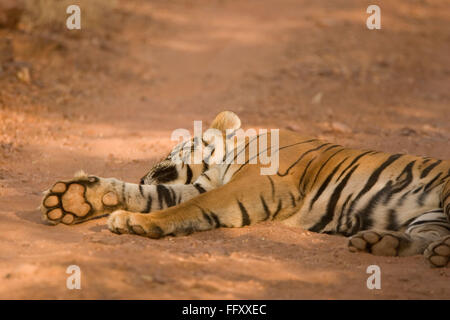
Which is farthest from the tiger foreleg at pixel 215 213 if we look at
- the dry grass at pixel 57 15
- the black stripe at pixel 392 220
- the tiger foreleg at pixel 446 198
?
the dry grass at pixel 57 15

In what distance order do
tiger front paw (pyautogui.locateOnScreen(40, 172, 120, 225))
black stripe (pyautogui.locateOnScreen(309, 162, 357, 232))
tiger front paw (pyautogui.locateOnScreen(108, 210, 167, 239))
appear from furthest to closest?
1. black stripe (pyautogui.locateOnScreen(309, 162, 357, 232))
2. tiger front paw (pyautogui.locateOnScreen(40, 172, 120, 225))
3. tiger front paw (pyautogui.locateOnScreen(108, 210, 167, 239))

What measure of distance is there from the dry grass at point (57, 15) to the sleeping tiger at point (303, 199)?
19.1ft

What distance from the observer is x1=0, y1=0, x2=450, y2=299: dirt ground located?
3061mm

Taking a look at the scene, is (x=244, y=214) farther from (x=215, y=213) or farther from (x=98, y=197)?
(x=98, y=197)

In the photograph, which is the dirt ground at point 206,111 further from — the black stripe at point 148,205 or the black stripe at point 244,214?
the black stripe at point 148,205

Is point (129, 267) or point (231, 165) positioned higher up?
point (231, 165)

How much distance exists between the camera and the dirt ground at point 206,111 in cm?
306

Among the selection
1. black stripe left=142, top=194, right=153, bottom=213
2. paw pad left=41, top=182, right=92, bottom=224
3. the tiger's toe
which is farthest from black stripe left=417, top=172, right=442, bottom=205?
paw pad left=41, top=182, right=92, bottom=224

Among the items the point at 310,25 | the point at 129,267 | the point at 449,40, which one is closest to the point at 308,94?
the point at 310,25

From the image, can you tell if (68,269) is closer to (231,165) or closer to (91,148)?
(231,165)

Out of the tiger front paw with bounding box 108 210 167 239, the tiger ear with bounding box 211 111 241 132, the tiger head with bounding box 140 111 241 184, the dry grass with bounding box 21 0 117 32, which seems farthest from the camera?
the dry grass with bounding box 21 0 117 32

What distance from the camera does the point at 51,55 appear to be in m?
9.01

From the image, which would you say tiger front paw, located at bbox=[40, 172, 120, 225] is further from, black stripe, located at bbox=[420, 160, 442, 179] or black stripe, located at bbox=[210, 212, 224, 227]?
black stripe, located at bbox=[420, 160, 442, 179]

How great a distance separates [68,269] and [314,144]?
2.13 meters
